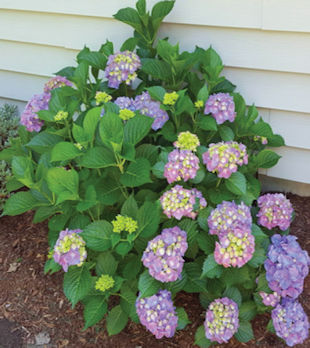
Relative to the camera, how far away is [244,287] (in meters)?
2.09

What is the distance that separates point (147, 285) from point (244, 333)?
0.50 metres

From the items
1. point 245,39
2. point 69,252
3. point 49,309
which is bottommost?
point 49,309

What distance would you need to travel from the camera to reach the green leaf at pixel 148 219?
6.28ft

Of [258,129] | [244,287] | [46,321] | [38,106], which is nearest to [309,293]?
[244,287]

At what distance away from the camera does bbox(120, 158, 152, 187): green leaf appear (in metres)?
1.97

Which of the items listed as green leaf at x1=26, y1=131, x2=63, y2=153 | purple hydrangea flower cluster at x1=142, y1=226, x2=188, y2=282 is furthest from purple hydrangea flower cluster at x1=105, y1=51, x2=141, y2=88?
purple hydrangea flower cluster at x1=142, y1=226, x2=188, y2=282

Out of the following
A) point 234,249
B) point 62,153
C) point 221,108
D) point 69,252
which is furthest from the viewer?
point 221,108

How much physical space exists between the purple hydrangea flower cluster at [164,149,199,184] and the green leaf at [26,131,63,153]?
71 centimetres

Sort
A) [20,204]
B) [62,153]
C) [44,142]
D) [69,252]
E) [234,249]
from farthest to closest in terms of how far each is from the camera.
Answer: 1. [44,142]
2. [20,204]
3. [62,153]
4. [69,252]
5. [234,249]

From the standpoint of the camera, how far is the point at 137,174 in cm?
200

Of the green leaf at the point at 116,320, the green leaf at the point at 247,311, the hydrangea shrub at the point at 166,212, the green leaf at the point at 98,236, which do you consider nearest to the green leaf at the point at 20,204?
the hydrangea shrub at the point at 166,212

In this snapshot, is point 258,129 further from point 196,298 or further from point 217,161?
point 196,298

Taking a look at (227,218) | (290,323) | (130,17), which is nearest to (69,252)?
(227,218)

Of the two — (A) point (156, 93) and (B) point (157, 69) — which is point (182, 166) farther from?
(B) point (157, 69)
